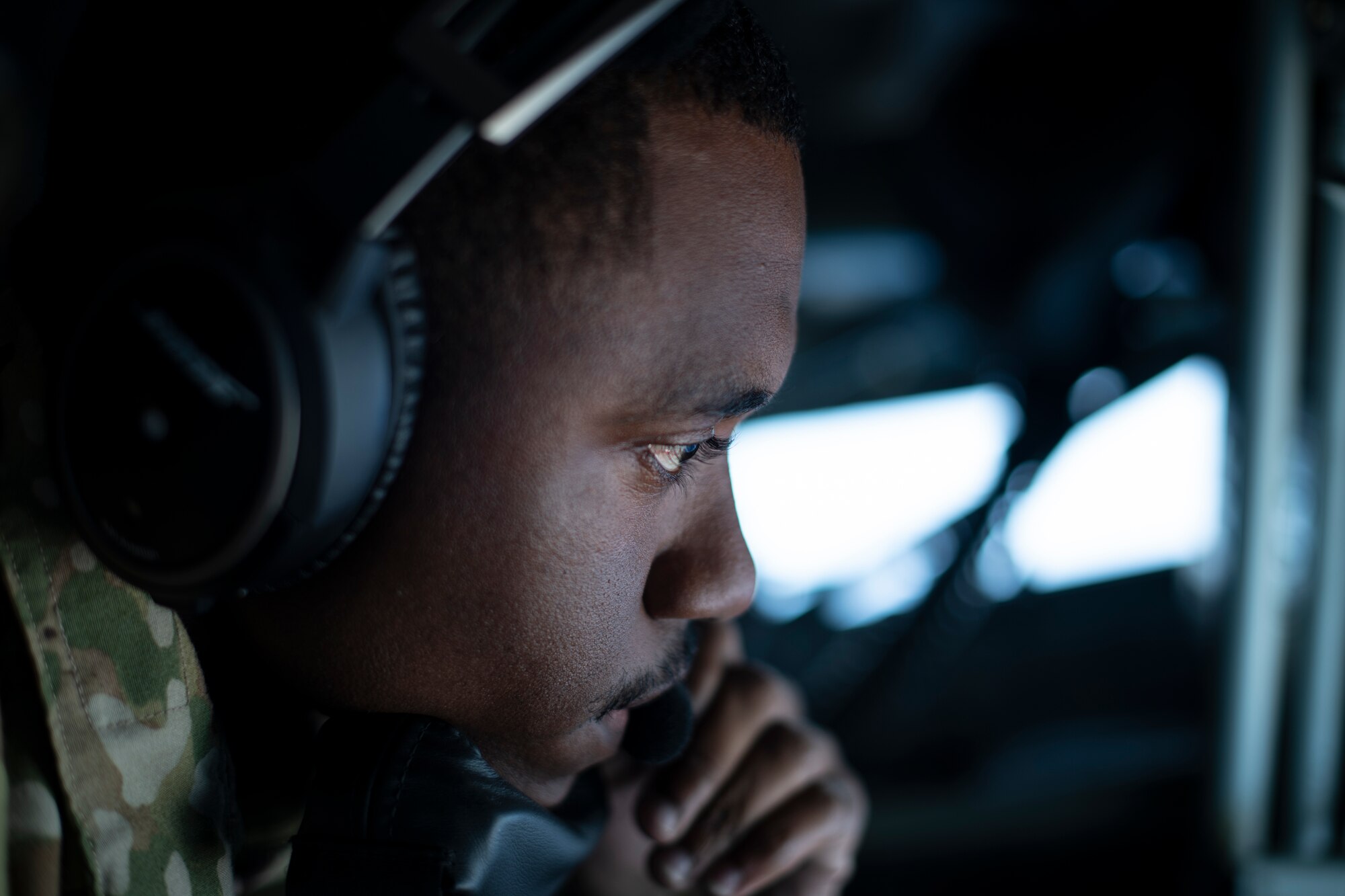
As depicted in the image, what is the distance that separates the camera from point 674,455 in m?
0.56

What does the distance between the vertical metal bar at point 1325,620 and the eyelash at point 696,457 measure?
80cm

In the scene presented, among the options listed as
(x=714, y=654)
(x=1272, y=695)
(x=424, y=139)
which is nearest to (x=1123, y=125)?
(x=1272, y=695)

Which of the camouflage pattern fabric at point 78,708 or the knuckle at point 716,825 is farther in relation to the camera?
the knuckle at point 716,825

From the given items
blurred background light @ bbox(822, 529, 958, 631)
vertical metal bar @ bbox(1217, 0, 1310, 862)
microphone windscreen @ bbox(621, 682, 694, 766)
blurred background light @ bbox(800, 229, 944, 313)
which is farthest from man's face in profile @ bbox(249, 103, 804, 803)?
blurred background light @ bbox(800, 229, 944, 313)

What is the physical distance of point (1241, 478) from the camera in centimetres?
102

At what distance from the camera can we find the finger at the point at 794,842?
0.79 metres

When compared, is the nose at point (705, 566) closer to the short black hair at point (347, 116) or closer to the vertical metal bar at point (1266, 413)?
the short black hair at point (347, 116)

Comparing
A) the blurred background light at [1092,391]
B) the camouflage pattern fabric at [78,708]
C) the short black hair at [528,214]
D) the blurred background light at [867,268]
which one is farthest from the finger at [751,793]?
the blurred background light at [867,268]

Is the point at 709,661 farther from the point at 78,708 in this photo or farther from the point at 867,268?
the point at 867,268

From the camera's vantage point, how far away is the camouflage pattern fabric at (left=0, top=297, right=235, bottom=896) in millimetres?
476

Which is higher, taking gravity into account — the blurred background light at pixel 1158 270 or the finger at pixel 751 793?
the blurred background light at pixel 1158 270

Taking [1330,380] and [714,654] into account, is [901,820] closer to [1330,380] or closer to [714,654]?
[714,654]

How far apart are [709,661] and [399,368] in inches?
21.6

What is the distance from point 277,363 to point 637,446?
201 millimetres
